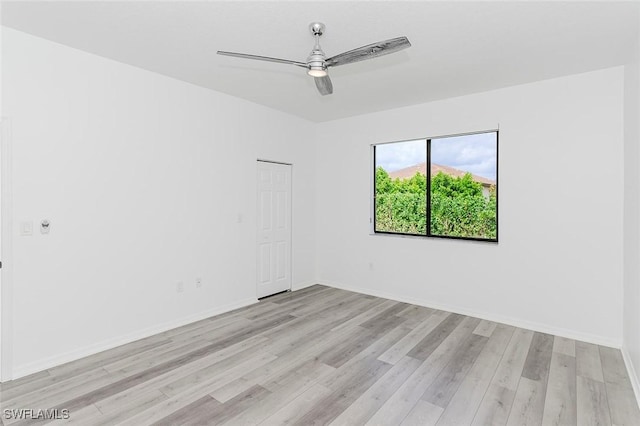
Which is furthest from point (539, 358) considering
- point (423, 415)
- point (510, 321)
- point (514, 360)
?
point (423, 415)

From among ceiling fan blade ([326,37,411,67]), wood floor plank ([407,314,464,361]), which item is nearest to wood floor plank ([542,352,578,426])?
wood floor plank ([407,314,464,361])

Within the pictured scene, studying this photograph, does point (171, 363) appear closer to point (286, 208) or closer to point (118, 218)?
point (118, 218)

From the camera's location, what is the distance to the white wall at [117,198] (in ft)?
9.10

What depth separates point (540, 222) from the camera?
372 centimetres

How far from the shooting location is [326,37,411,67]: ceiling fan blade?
2043 millimetres

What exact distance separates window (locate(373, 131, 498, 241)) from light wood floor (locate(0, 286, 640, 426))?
133cm

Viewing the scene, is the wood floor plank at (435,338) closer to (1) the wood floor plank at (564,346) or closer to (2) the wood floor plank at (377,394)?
(2) the wood floor plank at (377,394)

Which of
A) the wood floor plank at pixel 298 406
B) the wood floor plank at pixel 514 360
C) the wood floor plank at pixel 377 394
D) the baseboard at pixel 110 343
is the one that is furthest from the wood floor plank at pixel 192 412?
the wood floor plank at pixel 514 360

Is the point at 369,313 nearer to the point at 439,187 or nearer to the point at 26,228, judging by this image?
the point at 439,187

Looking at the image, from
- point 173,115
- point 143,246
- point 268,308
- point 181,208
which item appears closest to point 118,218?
point 143,246

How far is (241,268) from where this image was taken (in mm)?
4555

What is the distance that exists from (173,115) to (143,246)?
153cm

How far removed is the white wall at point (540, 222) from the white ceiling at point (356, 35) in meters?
0.36

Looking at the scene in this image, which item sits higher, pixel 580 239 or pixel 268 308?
pixel 580 239
